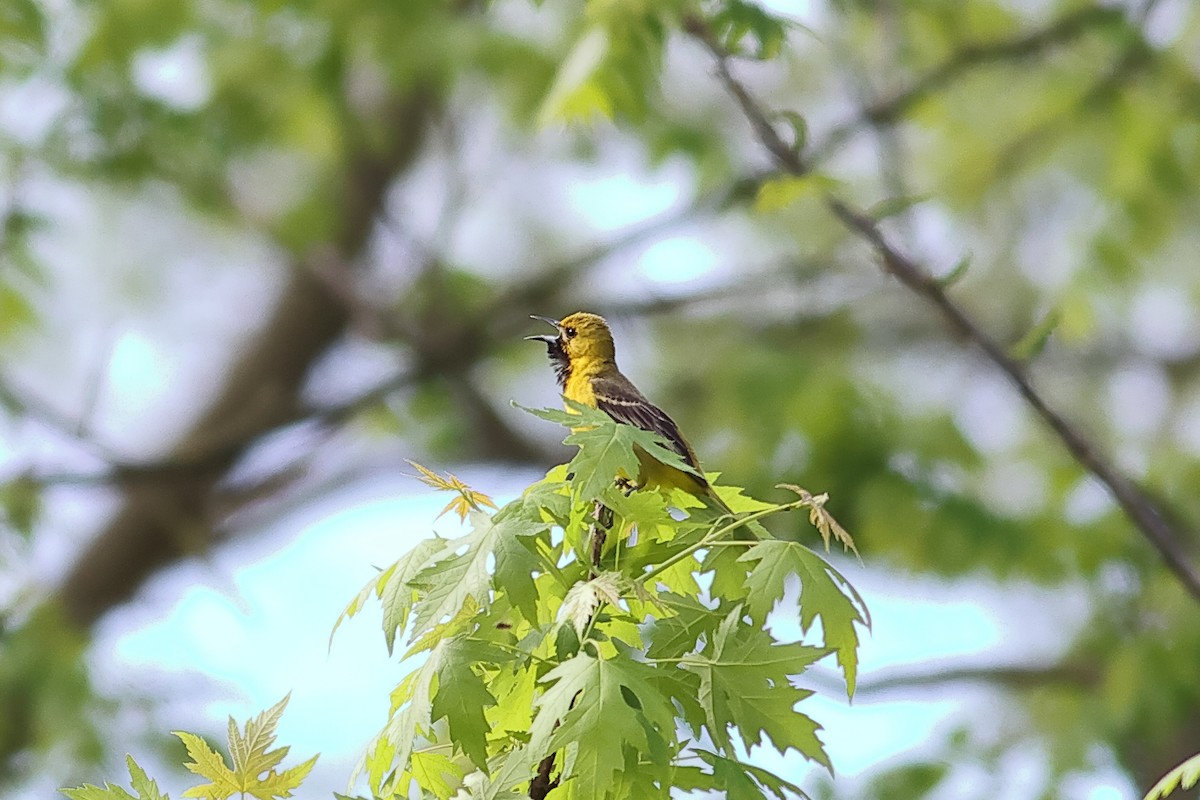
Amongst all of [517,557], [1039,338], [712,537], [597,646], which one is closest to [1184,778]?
[712,537]

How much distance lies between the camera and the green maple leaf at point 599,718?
1.71 meters

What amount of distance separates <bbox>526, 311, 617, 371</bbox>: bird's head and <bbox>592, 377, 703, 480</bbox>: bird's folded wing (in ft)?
0.59

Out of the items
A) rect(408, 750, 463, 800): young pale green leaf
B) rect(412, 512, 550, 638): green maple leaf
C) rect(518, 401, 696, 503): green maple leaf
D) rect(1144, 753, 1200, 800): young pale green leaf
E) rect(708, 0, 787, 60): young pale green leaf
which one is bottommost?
rect(1144, 753, 1200, 800): young pale green leaf

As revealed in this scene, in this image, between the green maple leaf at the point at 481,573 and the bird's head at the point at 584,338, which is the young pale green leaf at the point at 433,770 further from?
the bird's head at the point at 584,338

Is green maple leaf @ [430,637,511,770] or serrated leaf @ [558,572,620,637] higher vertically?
serrated leaf @ [558,572,620,637]

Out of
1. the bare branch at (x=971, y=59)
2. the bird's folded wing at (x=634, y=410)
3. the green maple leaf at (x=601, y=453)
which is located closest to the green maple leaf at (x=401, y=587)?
the green maple leaf at (x=601, y=453)

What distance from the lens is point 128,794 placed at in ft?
6.21

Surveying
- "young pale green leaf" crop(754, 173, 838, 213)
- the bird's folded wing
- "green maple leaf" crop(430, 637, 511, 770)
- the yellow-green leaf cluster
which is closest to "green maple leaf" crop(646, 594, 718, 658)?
the yellow-green leaf cluster

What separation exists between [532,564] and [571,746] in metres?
0.27

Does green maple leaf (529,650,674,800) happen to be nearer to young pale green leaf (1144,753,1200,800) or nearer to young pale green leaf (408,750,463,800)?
young pale green leaf (408,750,463,800)

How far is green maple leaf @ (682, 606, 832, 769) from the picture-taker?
1.91 metres

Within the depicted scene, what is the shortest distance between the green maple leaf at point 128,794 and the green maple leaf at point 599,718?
1.80 ft

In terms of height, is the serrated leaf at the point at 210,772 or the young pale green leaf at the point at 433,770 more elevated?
the serrated leaf at the point at 210,772

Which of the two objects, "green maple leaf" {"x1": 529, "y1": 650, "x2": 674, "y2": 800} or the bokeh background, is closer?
"green maple leaf" {"x1": 529, "y1": 650, "x2": 674, "y2": 800}
